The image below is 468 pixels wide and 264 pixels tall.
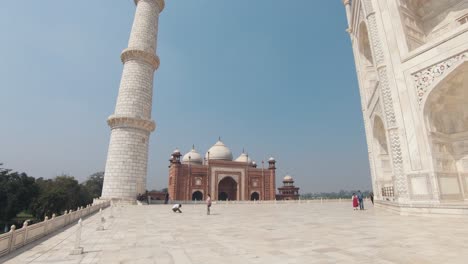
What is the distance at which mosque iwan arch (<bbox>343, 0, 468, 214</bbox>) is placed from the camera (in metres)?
9.28

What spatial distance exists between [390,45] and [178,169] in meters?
27.1

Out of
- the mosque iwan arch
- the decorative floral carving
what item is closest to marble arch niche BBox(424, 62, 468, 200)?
the mosque iwan arch

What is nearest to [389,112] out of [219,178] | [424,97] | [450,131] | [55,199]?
[424,97]

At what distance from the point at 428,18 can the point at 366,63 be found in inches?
185

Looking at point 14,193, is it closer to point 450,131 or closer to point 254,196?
point 254,196

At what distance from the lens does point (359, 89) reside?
1770 cm

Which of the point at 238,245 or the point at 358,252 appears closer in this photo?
the point at 358,252

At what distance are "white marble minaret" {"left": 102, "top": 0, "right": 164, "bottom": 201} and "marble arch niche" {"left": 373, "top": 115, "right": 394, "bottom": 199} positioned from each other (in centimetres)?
1666

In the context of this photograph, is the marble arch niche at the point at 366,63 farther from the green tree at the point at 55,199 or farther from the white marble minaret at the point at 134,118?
the green tree at the point at 55,199

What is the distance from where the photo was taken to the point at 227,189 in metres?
37.0

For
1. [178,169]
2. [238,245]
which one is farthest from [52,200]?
[238,245]

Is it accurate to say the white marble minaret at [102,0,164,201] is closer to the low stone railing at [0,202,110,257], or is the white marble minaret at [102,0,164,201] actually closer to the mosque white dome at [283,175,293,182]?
the low stone railing at [0,202,110,257]

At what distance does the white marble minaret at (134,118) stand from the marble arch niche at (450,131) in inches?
726

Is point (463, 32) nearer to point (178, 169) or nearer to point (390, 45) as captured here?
point (390, 45)
